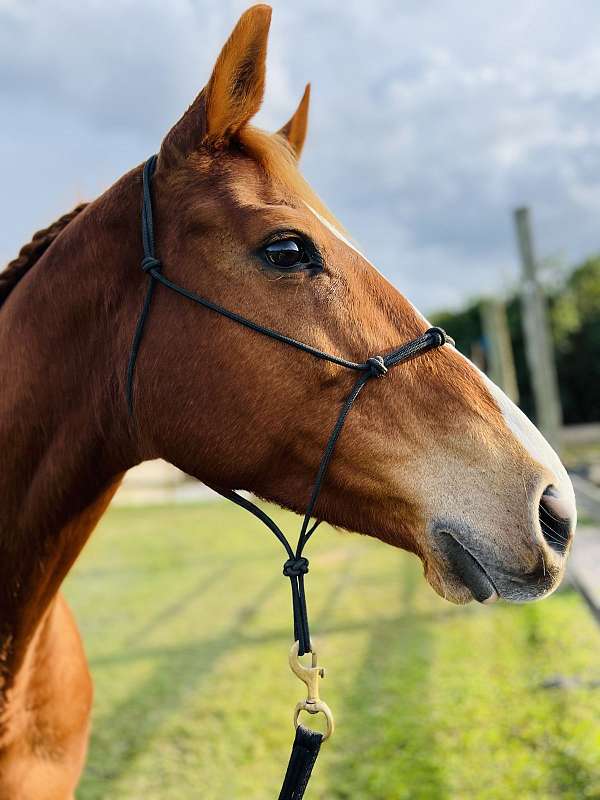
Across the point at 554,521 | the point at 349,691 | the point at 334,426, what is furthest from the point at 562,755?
the point at 334,426

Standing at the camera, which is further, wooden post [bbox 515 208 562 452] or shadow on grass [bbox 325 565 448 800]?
wooden post [bbox 515 208 562 452]

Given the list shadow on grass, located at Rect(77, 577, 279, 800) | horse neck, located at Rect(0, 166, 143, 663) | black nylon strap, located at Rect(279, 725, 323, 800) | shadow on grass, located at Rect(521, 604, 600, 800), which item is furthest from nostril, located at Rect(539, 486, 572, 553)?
shadow on grass, located at Rect(77, 577, 279, 800)

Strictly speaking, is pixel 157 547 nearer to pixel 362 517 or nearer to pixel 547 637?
pixel 547 637

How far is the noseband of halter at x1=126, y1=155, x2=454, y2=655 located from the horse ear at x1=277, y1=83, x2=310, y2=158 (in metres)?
0.59

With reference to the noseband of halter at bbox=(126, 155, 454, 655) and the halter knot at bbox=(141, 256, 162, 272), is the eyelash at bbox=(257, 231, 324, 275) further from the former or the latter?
the halter knot at bbox=(141, 256, 162, 272)

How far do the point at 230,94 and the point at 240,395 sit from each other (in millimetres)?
711

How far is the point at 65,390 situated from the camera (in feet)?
5.55

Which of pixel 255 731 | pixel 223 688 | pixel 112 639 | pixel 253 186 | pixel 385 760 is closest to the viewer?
pixel 253 186

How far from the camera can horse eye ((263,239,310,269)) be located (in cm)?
155

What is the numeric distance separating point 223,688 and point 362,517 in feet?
12.8

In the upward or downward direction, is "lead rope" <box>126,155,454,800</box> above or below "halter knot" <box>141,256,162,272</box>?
below

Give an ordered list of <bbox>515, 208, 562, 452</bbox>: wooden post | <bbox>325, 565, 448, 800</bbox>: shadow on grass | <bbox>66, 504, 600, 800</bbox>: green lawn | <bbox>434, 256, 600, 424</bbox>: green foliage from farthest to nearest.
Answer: <bbox>434, 256, 600, 424</bbox>: green foliage, <bbox>515, 208, 562, 452</bbox>: wooden post, <bbox>66, 504, 600, 800</bbox>: green lawn, <bbox>325, 565, 448, 800</bbox>: shadow on grass

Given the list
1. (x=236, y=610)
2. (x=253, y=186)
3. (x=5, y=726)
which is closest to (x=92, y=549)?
(x=236, y=610)

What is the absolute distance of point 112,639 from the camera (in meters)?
6.20
